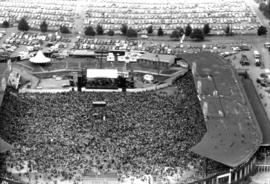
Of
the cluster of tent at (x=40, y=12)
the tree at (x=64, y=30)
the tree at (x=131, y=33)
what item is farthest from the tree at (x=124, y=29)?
the cluster of tent at (x=40, y=12)

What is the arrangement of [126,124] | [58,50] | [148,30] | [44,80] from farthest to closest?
[148,30] → [58,50] → [44,80] → [126,124]

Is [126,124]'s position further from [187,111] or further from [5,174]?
[5,174]

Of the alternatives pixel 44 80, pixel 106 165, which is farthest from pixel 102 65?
pixel 106 165

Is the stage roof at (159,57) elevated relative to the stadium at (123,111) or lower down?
elevated

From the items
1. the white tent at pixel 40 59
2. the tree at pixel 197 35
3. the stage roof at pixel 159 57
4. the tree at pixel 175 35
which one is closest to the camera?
the white tent at pixel 40 59

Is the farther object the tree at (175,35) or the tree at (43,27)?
the tree at (43,27)

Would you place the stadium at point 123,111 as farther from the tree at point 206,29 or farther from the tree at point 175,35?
the tree at point 175,35

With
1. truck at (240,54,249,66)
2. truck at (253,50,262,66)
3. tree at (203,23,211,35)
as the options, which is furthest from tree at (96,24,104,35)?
truck at (253,50,262,66)

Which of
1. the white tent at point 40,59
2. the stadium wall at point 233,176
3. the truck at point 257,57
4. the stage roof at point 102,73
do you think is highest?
the stage roof at point 102,73
